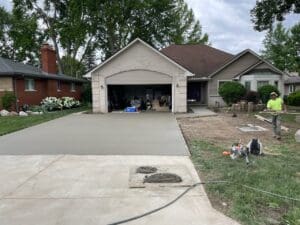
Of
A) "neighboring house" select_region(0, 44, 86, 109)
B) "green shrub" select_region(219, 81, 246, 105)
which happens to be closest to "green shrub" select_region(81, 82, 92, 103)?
"neighboring house" select_region(0, 44, 86, 109)

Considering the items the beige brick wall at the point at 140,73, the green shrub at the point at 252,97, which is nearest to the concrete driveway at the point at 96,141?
the beige brick wall at the point at 140,73

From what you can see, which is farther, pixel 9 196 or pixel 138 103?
pixel 138 103

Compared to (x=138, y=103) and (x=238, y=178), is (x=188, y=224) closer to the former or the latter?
(x=238, y=178)

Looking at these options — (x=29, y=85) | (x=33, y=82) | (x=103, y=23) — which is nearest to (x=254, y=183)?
Answer: (x=29, y=85)

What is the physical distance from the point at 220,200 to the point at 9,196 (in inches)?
134

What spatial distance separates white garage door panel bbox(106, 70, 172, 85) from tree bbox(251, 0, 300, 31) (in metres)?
6.58

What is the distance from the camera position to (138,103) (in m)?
23.9

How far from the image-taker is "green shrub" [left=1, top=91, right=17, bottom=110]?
19.3 metres

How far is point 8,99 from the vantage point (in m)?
19.4

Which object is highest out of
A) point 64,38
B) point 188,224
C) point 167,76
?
point 64,38

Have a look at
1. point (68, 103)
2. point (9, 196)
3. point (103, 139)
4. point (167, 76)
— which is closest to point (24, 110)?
point (68, 103)

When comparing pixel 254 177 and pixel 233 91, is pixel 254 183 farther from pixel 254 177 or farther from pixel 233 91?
pixel 233 91

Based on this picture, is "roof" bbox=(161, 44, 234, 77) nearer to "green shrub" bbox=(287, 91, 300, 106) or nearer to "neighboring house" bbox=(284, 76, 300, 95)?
"green shrub" bbox=(287, 91, 300, 106)

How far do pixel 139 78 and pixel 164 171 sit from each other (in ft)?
49.1
